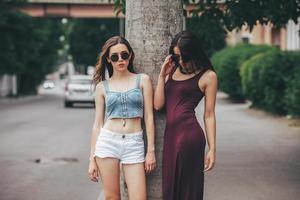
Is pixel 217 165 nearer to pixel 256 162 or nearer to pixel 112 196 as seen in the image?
pixel 256 162

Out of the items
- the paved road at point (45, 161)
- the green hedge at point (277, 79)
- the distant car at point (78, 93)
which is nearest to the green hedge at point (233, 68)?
the distant car at point (78, 93)

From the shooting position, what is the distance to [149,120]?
497cm

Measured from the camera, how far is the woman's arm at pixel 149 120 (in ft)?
16.3

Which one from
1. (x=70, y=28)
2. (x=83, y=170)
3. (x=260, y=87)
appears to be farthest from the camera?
(x=70, y=28)

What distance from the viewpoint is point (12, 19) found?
40.3m

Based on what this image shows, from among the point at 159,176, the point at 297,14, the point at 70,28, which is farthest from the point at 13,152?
the point at 70,28

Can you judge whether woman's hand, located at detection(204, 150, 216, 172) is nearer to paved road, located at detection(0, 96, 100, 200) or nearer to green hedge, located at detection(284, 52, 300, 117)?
paved road, located at detection(0, 96, 100, 200)

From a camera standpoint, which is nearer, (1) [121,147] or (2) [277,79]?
(1) [121,147]

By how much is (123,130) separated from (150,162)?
302mm

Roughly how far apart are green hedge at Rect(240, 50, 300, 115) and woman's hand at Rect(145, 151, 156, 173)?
1469 centimetres

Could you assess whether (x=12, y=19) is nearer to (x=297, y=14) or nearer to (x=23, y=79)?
(x=23, y=79)

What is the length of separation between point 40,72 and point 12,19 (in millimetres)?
14606

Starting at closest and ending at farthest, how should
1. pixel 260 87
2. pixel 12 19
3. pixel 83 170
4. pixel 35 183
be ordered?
pixel 35 183 < pixel 83 170 < pixel 260 87 < pixel 12 19

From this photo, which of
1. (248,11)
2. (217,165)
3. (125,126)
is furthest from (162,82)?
(217,165)
